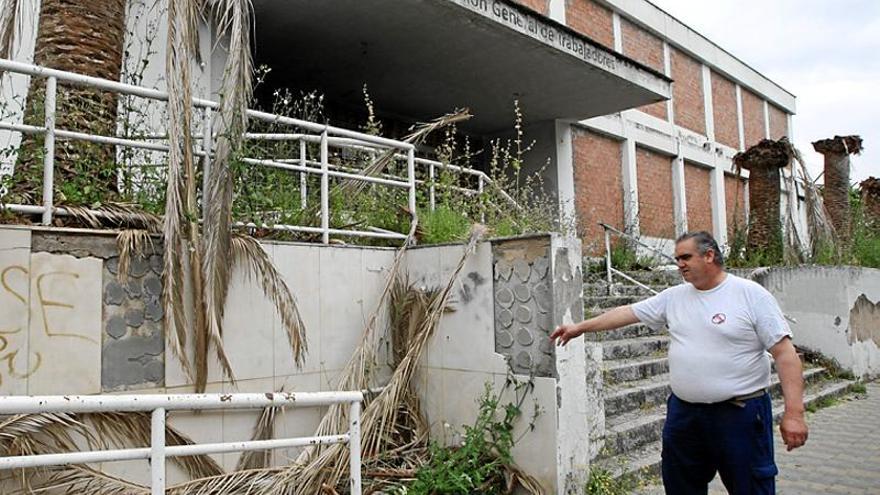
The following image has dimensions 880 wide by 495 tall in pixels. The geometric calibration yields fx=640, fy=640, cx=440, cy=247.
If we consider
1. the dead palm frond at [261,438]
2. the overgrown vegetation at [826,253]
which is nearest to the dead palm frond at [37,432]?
the dead palm frond at [261,438]

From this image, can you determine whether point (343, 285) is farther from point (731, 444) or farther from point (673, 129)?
point (673, 129)

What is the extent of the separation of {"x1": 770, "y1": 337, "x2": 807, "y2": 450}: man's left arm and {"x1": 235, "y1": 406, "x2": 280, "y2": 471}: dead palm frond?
3.01 metres

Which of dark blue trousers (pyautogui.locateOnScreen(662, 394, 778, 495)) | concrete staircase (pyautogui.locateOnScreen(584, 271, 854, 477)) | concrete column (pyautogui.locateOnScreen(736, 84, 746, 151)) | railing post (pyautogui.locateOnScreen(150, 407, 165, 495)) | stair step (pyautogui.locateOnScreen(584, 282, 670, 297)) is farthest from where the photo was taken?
concrete column (pyautogui.locateOnScreen(736, 84, 746, 151))

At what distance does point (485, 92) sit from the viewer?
10.1 meters

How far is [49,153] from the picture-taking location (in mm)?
3607

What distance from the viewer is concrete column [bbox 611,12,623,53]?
13.6 meters

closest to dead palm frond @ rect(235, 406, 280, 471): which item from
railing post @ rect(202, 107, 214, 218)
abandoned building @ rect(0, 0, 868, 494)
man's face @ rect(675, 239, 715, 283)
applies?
abandoned building @ rect(0, 0, 868, 494)

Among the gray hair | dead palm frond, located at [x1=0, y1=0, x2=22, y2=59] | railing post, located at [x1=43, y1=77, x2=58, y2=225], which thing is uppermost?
dead palm frond, located at [x1=0, y1=0, x2=22, y2=59]

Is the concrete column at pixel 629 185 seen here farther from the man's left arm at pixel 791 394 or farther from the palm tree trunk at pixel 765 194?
the man's left arm at pixel 791 394

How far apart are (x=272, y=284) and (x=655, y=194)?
12.0 metres

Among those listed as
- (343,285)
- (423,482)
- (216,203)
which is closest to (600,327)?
(423,482)

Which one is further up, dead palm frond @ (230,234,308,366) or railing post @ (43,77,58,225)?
railing post @ (43,77,58,225)

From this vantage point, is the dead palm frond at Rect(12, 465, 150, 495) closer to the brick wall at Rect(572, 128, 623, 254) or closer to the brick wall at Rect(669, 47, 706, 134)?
the brick wall at Rect(572, 128, 623, 254)

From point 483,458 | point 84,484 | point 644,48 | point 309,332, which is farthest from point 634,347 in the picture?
point 644,48
